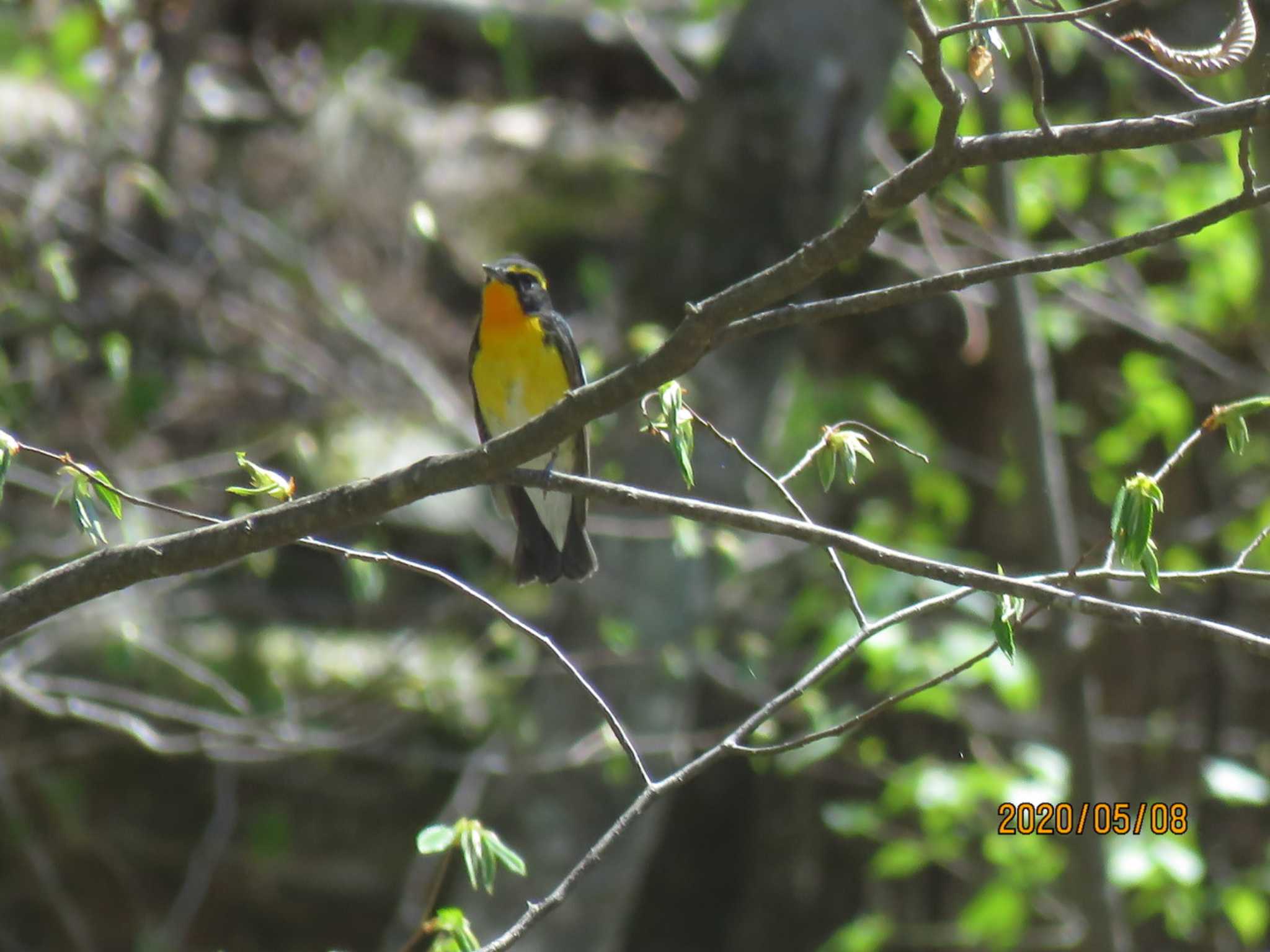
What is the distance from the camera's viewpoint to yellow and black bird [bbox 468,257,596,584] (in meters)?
4.52

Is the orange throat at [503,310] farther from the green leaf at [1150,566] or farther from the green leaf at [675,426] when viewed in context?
the green leaf at [1150,566]

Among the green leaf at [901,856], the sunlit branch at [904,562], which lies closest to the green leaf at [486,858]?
the sunlit branch at [904,562]

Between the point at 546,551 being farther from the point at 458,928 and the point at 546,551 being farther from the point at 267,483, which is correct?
the point at 458,928

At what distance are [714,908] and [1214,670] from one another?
2.78 metres

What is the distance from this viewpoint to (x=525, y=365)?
4.59m

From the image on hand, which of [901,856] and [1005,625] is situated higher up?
[901,856]

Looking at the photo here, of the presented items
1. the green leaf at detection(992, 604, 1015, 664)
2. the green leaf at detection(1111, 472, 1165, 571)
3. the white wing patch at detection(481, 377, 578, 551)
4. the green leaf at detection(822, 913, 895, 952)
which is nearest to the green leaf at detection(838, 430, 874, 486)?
the green leaf at detection(992, 604, 1015, 664)

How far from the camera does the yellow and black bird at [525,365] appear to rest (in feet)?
14.8

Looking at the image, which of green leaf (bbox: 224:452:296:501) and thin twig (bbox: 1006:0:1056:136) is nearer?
thin twig (bbox: 1006:0:1056:136)

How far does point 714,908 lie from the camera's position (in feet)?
23.5

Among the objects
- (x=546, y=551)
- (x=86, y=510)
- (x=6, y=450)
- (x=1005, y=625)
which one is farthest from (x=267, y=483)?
(x=546, y=551)

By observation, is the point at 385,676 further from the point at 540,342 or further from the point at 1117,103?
the point at 1117,103

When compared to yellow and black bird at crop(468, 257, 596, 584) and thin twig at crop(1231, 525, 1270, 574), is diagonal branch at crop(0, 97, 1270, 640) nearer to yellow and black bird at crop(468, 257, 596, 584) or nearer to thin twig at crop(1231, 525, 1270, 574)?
thin twig at crop(1231, 525, 1270, 574)
